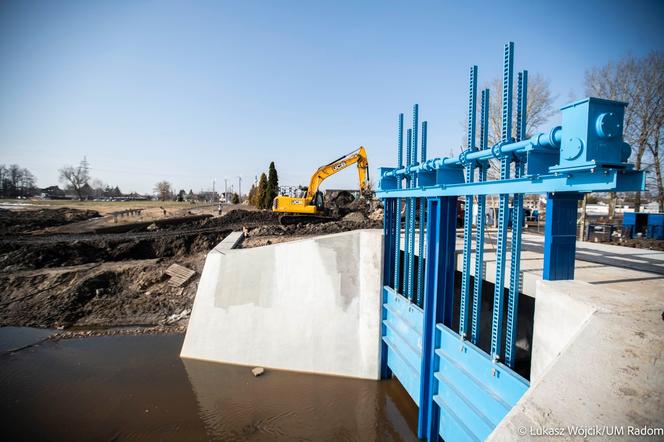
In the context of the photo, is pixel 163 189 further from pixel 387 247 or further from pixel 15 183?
pixel 387 247

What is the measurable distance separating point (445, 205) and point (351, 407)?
4.93 m

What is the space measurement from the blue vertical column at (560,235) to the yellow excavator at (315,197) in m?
15.4

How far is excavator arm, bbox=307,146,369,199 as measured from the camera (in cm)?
1966

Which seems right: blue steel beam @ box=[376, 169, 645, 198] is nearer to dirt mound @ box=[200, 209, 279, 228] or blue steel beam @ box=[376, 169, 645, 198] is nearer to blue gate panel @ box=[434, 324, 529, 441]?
blue gate panel @ box=[434, 324, 529, 441]

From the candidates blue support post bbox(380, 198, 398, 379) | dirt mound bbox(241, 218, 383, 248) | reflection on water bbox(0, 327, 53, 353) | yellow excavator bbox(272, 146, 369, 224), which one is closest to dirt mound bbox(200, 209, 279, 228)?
yellow excavator bbox(272, 146, 369, 224)

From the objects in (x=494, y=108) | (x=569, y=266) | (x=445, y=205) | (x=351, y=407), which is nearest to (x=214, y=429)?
(x=351, y=407)

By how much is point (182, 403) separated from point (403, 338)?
5.15 m

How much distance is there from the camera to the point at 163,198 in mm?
88750

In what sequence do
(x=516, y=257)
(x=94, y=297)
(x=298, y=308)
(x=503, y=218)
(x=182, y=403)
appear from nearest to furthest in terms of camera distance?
1. (x=516, y=257)
2. (x=503, y=218)
3. (x=182, y=403)
4. (x=298, y=308)
5. (x=94, y=297)

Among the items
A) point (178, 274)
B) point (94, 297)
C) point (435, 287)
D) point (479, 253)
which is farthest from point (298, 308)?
point (94, 297)

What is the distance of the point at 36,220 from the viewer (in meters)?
27.1

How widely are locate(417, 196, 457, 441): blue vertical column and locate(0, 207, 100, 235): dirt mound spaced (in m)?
27.3

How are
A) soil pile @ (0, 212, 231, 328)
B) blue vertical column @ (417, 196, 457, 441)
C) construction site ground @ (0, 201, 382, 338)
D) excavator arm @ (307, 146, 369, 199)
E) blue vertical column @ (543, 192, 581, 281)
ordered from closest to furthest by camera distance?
1. blue vertical column @ (543, 192, 581, 281)
2. blue vertical column @ (417, 196, 457, 441)
3. construction site ground @ (0, 201, 382, 338)
4. soil pile @ (0, 212, 231, 328)
5. excavator arm @ (307, 146, 369, 199)

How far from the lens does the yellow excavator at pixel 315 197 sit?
19.8 metres
